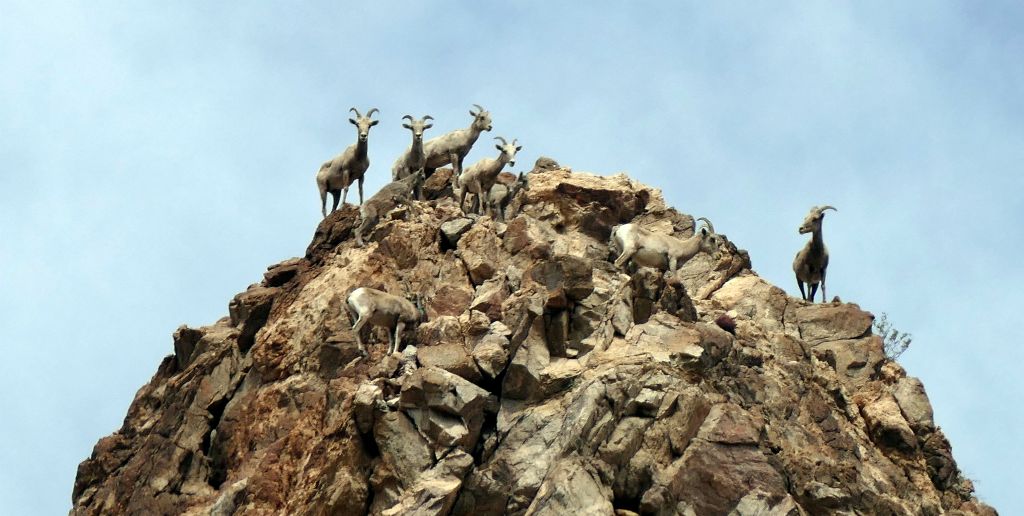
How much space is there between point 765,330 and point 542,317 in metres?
6.35

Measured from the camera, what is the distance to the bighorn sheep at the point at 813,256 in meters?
36.6

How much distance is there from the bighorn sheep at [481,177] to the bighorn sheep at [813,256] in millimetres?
7416

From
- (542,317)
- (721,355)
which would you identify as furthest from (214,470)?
(721,355)

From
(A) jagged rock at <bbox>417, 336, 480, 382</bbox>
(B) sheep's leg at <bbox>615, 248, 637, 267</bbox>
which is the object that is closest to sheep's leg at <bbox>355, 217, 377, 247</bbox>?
(A) jagged rock at <bbox>417, 336, 480, 382</bbox>

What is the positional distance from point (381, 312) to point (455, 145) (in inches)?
341

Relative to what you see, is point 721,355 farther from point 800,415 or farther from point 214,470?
point 214,470

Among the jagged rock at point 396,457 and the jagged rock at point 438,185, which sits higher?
the jagged rock at point 438,185

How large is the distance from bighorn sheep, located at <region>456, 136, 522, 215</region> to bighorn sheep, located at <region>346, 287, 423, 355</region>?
18.2 feet

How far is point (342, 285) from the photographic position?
99.5ft

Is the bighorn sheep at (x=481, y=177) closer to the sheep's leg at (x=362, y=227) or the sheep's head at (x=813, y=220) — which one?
the sheep's leg at (x=362, y=227)

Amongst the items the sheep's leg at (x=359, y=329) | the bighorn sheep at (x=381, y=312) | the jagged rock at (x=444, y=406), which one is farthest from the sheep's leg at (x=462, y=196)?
→ the jagged rock at (x=444, y=406)

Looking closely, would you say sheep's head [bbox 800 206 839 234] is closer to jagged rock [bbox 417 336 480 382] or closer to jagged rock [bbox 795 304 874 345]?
jagged rock [bbox 795 304 874 345]

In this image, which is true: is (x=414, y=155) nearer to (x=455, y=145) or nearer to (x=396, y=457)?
(x=455, y=145)

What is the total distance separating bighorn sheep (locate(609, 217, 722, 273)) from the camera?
3148 centimetres
